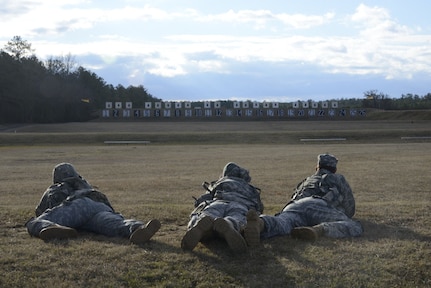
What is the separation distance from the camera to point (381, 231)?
28.2ft

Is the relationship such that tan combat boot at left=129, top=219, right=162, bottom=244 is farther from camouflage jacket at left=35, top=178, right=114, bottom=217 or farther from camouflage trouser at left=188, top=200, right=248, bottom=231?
camouflage jacket at left=35, top=178, right=114, bottom=217

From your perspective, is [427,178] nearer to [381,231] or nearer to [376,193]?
[376,193]

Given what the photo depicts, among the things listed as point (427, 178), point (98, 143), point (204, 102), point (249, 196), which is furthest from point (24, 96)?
point (249, 196)

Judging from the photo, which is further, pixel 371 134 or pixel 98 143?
pixel 371 134

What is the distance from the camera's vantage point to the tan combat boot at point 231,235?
689 cm

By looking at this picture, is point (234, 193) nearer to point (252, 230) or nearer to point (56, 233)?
point (252, 230)

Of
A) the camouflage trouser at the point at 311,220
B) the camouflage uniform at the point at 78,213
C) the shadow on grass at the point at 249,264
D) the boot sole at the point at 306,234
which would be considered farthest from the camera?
the camouflage uniform at the point at 78,213

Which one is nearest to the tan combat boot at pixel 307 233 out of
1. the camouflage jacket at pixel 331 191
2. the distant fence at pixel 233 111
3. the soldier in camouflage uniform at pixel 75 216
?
the camouflage jacket at pixel 331 191

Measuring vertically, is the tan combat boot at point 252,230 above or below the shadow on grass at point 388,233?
above

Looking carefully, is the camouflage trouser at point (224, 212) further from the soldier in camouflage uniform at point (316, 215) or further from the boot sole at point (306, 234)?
the boot sole at point (306, 234)

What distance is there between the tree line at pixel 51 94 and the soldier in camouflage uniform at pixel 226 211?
78901 millimetres

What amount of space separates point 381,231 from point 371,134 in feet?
133

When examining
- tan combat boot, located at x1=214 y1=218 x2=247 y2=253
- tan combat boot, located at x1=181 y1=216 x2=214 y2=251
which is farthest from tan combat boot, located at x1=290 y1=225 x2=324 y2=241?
tan combat boot, located at x1=181 y1=216 x2=214 y2=251

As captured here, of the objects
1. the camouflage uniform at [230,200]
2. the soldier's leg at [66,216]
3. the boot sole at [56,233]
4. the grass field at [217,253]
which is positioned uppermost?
the camouflage uniform at [230,200]
